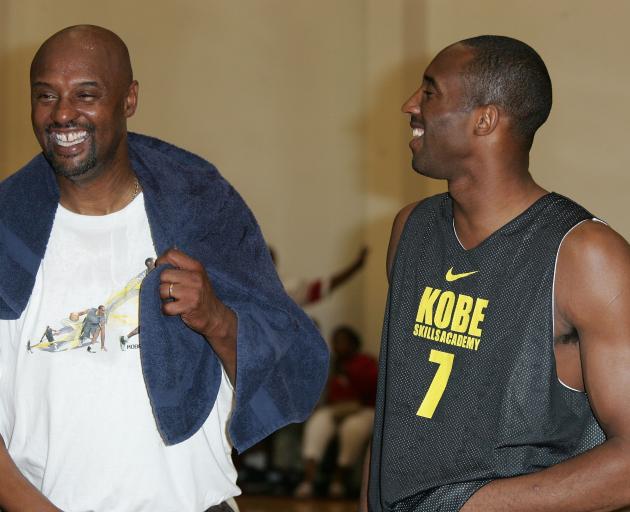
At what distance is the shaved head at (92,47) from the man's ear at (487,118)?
82cm

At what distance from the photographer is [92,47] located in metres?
2.40

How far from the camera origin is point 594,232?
2.08 meters

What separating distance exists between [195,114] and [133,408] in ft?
16.7

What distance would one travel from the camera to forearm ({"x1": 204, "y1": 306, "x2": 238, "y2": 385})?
2271 millimetres

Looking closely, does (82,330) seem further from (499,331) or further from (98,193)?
(499,331)

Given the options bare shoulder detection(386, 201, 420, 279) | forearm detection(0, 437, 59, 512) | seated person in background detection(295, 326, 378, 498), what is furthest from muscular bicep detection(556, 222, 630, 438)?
seated person in background detection(295, 326, 378, 498)

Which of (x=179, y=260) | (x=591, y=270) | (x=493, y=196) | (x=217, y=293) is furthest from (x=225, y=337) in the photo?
(x=591, y=270)

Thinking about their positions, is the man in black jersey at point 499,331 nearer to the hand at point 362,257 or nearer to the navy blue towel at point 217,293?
the navy blue towel at point 217,293

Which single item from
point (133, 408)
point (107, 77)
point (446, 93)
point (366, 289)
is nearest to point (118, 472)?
point (133, 408)

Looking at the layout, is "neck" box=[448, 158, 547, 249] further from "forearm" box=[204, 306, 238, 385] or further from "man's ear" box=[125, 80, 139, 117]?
"man's ear" box=[125, 80, 139, 117]

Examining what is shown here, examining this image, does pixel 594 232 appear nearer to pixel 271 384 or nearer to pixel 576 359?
pixel 576 359

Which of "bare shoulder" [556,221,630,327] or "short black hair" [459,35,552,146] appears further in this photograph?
"short black hair" [459,35,552,146]

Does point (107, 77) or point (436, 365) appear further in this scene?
point (107, 77)

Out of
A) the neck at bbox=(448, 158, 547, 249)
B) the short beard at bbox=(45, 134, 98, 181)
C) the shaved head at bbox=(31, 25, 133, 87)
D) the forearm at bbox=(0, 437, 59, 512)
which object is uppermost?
the shaved head at bbox=(31, 25, 133, 87)
